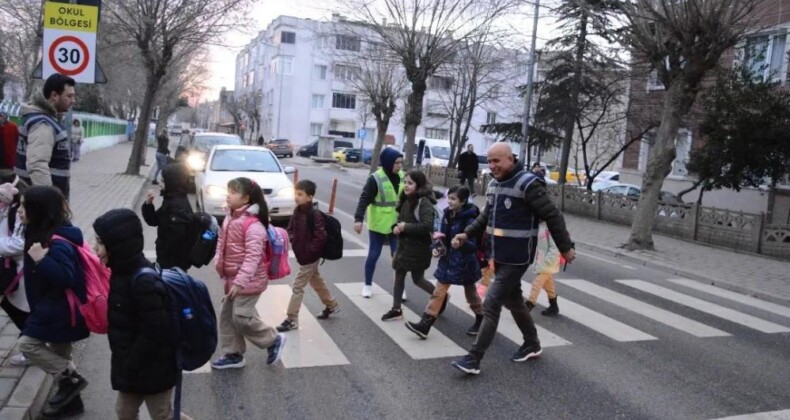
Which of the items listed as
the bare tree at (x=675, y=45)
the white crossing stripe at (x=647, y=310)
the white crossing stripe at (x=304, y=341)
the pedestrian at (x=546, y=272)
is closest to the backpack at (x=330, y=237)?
→ the white crossing stripe at (x=304, y=341)

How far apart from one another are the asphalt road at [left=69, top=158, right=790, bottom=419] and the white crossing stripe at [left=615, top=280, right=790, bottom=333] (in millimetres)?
41

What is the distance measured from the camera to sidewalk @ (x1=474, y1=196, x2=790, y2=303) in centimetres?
1022

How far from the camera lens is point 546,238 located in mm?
7410

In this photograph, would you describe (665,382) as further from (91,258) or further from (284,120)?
(284,120)

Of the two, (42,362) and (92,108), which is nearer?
(42,362)

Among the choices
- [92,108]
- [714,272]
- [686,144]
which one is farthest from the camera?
[92,108]

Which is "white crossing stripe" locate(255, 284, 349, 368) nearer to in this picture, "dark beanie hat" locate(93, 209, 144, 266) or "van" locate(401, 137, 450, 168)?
"dark beanie hat" locate(93, 209, 144, 266)

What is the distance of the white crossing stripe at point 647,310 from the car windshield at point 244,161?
687cm

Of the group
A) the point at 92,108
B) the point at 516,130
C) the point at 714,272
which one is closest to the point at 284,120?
the point at 92,108

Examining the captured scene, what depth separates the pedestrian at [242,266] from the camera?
4.74 metres

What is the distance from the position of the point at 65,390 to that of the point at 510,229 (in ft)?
11.2

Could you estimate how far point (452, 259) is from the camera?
238 inches

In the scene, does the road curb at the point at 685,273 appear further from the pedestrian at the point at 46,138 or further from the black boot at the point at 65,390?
the pedestrian at the point at 46,138

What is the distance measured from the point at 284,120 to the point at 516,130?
43.4 m
